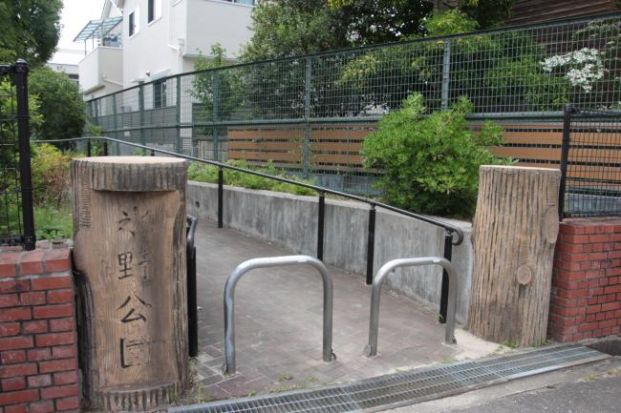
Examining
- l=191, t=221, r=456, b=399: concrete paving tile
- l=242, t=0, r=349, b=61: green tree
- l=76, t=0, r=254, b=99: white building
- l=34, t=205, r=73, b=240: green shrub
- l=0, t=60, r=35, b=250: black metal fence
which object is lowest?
l=191, t=221, r=456, b=399: concrete paving tile

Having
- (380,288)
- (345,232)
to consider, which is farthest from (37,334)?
(345,232)

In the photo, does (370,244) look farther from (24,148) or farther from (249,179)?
(24,148)

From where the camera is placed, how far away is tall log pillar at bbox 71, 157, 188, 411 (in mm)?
2984

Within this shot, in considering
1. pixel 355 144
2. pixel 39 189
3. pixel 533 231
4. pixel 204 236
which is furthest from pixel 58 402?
pixel 355 144

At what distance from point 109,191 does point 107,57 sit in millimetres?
24411

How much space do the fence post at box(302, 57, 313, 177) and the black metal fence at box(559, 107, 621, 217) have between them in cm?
378

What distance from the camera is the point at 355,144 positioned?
24.1ft

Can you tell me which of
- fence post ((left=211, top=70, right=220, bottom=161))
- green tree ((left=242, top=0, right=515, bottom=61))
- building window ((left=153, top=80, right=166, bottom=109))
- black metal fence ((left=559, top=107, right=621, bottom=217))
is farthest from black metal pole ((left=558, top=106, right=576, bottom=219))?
building window ((left=153, top=80, right=166, bottom=109))

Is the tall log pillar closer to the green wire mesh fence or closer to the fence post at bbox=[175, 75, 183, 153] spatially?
the green wire mesh fence

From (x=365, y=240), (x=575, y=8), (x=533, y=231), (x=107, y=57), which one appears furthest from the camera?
(x=107, y=57)

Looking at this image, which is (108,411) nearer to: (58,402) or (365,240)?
(58,402)

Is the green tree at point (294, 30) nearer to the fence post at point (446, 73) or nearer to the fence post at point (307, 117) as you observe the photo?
the fence post at point (307, 117)

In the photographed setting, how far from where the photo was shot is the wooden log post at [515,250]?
429 centimetres

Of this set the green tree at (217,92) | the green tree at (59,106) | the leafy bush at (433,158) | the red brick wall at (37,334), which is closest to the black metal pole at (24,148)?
the red brick wall at (37,334)
